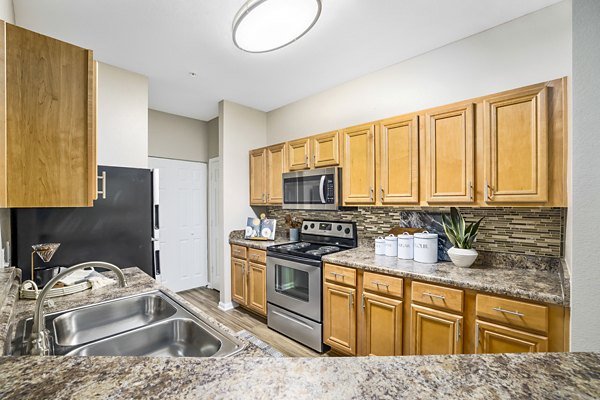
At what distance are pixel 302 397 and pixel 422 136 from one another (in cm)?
222

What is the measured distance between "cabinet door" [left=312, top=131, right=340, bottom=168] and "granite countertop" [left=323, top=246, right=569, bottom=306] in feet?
3.51

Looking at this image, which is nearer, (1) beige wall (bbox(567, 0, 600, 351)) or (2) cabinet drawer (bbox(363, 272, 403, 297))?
(1) beige wall (bbox(567, 0, 600, 351))

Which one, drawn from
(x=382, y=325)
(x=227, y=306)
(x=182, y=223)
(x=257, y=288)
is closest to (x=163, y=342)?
(x=382, y=325)

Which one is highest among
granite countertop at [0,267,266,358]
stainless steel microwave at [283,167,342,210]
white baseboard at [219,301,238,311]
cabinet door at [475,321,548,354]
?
stainless steel microwave at [283,167,342,210]

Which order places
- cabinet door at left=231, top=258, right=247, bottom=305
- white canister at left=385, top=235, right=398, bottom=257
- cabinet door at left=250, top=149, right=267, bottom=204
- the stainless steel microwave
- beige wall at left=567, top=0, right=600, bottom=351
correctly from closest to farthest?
beige wall at left=567, top=0, right=600, bottom=351 < white canister at left=385, top=235, right=398, bottom=257 < the stainless steel microwave < cabinet door at left=231, top=258, right=247, bottom=305 < cabinet door at left=250, top=149, right=267, bottom=204

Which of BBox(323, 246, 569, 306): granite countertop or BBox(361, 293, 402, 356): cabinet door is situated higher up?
BBox(323, 246, 569, 306): granite countertop

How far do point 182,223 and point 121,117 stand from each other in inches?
76.5

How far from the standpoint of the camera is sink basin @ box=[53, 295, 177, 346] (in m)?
1.34

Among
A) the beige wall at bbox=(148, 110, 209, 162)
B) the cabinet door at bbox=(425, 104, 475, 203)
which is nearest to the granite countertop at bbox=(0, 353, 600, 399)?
the cabinet door at bbox=(425, 104, 475, 203)

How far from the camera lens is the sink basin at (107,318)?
134 centimetres

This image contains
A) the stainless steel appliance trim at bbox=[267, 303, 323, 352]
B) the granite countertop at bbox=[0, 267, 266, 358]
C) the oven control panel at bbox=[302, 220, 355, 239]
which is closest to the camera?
the granite countertop at bbox=[0, 267, 266, 358]

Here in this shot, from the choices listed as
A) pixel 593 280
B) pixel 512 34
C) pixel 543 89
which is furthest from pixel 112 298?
pixel 512 34

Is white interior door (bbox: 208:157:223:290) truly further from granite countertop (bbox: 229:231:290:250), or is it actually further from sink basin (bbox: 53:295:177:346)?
sink basin (bbox: 53:295:177:346)

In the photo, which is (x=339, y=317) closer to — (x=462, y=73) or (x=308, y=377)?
(x=308, y=377)
